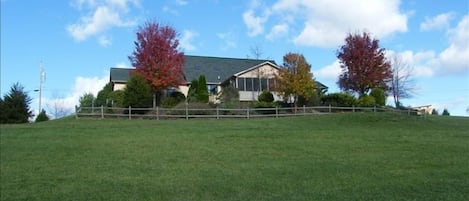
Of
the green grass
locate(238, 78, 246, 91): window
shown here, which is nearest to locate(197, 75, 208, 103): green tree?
locate(238, 78, 246, 91): window

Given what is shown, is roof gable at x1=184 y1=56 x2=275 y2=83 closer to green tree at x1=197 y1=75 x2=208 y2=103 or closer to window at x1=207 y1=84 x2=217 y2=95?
window at x1=207 y1=84 x2=217 y2=95

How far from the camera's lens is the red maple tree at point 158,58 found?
40594 millimetres

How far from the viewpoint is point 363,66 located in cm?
4647

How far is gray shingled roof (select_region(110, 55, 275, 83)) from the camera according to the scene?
51125mm

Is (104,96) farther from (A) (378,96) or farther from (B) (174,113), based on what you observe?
(A) (378,96)

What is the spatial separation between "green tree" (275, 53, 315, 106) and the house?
222 cm

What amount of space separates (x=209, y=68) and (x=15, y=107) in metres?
22.6

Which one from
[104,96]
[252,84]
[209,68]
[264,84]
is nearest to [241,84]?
[252,84]

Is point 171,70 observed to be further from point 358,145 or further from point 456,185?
point 456,185

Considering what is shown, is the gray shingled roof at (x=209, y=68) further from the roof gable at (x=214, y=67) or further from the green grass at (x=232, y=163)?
the green grass at (x=232, y=163)

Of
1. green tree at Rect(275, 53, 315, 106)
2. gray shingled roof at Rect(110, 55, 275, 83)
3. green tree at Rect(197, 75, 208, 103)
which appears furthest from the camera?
gray shingled roof at Rect(110, 55, 275, 83)

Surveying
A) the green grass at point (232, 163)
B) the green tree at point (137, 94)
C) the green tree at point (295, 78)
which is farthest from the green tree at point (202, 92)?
the green grass at point (232, 163)

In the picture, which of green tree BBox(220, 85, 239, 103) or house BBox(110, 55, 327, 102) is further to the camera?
house BBox(110, 55, 327, 102)

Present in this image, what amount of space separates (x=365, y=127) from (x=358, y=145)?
8.38m
